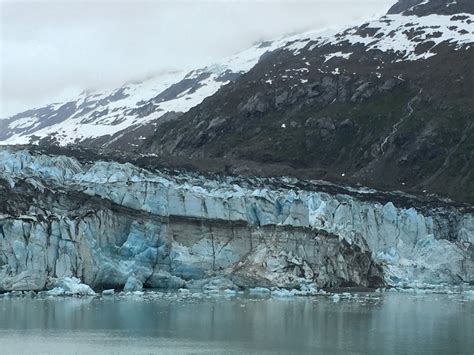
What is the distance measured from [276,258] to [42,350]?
1582cm

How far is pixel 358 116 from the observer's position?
3438 inches

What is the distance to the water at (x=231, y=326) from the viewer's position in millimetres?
20703

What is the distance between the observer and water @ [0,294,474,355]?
815 inches

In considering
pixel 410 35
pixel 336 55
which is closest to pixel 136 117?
pixel 336 55

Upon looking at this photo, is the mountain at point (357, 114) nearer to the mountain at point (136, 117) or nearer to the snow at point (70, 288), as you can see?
the mountain at point (136, 117)

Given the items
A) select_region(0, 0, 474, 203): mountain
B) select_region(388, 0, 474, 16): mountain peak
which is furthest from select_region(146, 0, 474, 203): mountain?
select_region(388, 0, 474, 16): mountain peak

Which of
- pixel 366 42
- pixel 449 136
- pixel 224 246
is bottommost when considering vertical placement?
pixel 224 246

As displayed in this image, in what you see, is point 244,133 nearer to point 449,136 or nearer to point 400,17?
point 449,136

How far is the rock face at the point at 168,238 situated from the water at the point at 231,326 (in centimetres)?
250

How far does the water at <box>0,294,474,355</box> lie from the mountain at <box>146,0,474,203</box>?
3884 centimetres

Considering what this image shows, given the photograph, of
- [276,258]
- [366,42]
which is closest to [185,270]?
[276,258]

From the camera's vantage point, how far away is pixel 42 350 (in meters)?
19.8

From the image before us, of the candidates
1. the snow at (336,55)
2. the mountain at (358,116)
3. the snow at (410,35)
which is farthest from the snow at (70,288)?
the snow at (336,55)

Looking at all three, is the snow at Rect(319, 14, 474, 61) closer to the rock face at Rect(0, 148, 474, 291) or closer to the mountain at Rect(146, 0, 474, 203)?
the mountain at Rect(146, 0, 474, 203)
